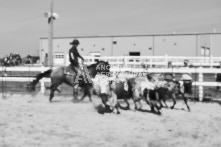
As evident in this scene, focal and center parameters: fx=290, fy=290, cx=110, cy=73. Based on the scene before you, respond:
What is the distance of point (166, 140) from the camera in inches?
217

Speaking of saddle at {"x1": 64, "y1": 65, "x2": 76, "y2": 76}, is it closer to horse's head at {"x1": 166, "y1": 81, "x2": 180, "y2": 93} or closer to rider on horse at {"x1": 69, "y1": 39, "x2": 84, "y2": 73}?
rider on horse at {"x1": 69, "y1": 39, "x2": 84, "y2": 73}

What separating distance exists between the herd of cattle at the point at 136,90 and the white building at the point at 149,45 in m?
31.1

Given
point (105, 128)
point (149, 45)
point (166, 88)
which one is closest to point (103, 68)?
point (166, 88)

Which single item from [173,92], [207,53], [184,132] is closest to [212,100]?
[173,92]

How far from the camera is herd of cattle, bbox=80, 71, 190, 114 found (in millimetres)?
8227

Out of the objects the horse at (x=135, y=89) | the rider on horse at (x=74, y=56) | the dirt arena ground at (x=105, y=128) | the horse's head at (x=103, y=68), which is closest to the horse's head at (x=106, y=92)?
the horse at (x=135, y=89)

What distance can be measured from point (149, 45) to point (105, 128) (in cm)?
3909

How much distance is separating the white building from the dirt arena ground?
1276 inches

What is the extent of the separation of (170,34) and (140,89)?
1414 inches

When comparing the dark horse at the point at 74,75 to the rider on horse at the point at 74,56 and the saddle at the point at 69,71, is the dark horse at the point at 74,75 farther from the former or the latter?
the rider on horse at the point at 74,56

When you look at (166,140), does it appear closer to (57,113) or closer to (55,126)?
(55,126)

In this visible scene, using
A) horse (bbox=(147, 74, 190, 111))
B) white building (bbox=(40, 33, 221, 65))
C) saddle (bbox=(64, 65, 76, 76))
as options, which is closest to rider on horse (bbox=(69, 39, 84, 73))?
saddle (bbox=(64, 65, 76, 76))

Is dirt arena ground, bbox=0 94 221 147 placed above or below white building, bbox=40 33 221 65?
below

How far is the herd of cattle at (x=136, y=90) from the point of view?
27.0ft
